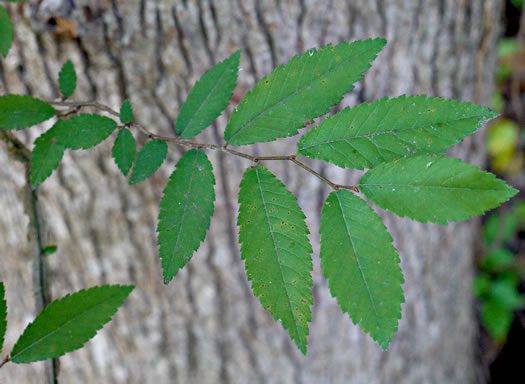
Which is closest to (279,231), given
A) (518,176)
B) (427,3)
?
(427,3)

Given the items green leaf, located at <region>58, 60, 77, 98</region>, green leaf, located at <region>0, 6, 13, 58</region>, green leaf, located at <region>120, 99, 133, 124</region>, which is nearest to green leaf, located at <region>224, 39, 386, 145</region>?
green leaf, located at <region>120, 99, 133, 124</region>

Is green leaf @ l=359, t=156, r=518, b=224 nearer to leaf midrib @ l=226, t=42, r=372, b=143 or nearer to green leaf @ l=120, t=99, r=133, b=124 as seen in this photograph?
leaf midrib @ l=226, t=42, r=372, b=143

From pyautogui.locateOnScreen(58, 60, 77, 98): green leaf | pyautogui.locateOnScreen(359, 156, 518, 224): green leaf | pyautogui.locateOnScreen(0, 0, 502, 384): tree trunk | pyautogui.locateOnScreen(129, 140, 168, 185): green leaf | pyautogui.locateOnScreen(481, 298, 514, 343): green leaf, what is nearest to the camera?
pyautogui.locateOnScreen(359, 156, 518, 224): green leaf

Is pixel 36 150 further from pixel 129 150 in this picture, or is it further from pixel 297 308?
pixel 297 308

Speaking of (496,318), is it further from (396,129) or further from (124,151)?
(124,151)

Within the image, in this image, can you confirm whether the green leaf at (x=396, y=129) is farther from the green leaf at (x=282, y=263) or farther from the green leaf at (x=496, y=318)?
the green leaf at (x=496, y=318)

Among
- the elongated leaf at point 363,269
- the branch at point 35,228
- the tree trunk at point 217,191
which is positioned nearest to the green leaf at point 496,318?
the tree trunk at point 217,191
